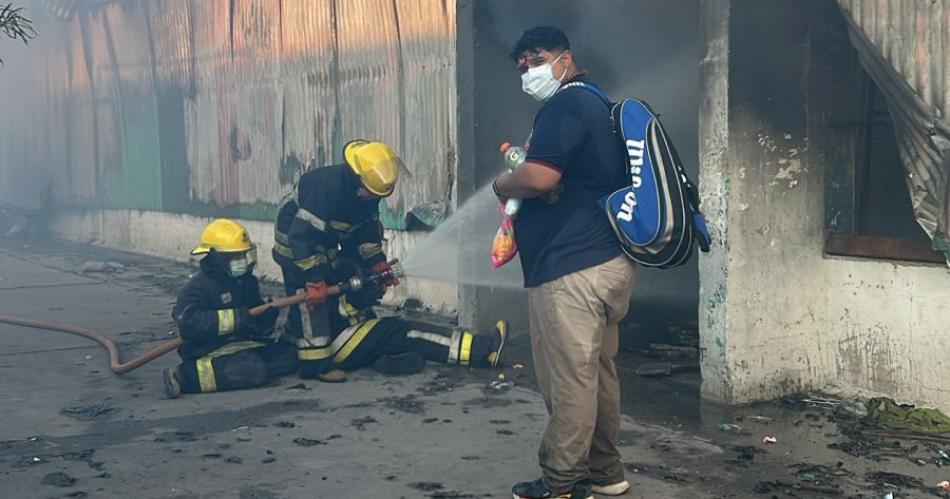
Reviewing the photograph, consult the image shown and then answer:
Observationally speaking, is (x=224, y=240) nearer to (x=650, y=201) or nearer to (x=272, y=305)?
(x=272, y=305)

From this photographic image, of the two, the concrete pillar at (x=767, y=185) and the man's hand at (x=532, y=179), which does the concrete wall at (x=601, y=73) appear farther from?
the man's hand at (x=532, y=179)

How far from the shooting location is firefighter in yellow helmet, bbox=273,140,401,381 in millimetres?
7102

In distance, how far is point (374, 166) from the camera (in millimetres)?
7043

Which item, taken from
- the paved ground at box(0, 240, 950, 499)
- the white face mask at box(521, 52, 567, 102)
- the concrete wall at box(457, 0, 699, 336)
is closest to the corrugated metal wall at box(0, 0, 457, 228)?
the concrete wall at box(457, 0, 699, 336)

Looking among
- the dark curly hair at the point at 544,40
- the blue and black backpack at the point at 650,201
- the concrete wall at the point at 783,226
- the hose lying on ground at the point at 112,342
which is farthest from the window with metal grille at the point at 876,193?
the hose lying on ground at the point at 112,342

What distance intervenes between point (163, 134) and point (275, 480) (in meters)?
12.3

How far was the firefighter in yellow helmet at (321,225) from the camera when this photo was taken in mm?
7102

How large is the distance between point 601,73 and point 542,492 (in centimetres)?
492

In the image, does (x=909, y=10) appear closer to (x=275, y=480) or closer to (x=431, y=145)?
(x=275, y=480)

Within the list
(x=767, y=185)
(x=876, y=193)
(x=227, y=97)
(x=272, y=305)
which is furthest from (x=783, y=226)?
(x=227, y=97)

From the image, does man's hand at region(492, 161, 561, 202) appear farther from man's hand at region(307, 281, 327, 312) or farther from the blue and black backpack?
man's hand at region(307, 281, 327, 312)

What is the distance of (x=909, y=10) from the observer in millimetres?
5387

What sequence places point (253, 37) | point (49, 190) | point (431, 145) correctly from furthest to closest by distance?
point (49, 190) < point (253, 37) < point (431, 145)

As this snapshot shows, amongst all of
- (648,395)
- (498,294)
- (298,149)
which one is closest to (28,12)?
(298,149)
